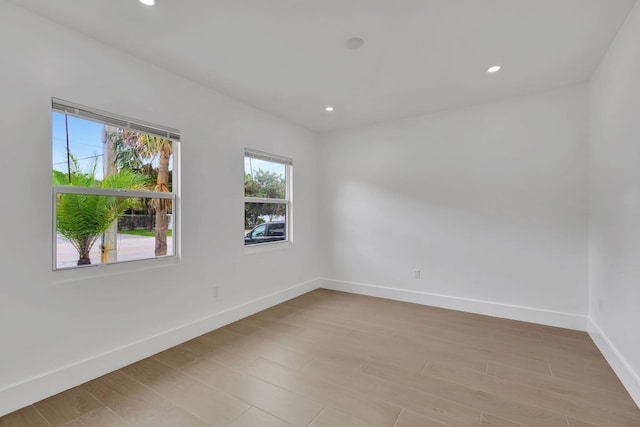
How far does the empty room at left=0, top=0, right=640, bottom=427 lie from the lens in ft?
6.18

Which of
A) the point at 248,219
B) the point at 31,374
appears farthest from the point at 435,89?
the point at 31,374

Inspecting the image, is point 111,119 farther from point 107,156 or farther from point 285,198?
point 285,198

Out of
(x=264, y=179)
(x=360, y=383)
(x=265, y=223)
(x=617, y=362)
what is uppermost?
(x=264, y=179)

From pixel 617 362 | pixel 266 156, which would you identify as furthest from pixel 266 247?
pixel 617 362

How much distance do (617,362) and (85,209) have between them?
4.30m

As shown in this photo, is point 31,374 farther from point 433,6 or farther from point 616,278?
point 616,278

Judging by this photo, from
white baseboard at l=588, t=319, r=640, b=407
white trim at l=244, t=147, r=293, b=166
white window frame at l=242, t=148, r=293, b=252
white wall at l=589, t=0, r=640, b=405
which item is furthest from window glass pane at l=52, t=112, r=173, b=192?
white baseboard at l=588, t=319, r=640, b=407

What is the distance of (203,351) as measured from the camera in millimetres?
2613

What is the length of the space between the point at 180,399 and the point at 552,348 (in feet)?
10.5

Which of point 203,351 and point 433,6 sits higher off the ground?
point 433,6

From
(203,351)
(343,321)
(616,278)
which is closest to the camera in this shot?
(616,278)

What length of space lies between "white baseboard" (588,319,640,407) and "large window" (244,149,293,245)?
357 cm

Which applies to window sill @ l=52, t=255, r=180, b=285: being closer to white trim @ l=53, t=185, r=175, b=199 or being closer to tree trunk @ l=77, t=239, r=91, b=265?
tree trunk @ l=77, t=239, r=91, b=265

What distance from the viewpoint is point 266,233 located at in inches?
156
